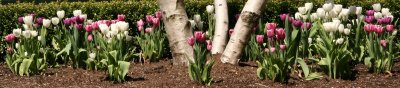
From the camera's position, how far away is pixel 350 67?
22.2ft

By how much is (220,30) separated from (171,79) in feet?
3.63

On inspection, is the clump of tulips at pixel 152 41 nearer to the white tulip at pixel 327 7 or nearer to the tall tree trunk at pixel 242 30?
the tall tree trunk at pixel 242 30

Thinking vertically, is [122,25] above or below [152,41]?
above

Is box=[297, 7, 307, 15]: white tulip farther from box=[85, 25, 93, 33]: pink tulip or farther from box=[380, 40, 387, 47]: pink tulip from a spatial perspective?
box=[85, 25, 93, 33]: pink tulip

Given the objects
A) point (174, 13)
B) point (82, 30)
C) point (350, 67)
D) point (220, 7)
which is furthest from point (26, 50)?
point (350, 67)

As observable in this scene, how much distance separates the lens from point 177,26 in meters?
6.73

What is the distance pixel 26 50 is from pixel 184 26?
1546mm

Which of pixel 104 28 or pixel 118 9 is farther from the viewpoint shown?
pixel 118 9

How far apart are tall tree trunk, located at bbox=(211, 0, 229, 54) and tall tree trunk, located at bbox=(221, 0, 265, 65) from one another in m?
0.31

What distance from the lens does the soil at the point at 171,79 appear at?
609 centimetres

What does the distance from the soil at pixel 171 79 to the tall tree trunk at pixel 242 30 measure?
0.33ft

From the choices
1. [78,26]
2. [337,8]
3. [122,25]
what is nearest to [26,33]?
[78,26]

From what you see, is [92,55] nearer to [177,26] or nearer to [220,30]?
[177,26]

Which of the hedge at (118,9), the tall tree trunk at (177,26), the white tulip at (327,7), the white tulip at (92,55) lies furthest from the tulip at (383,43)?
the white tulip at (92,55)
